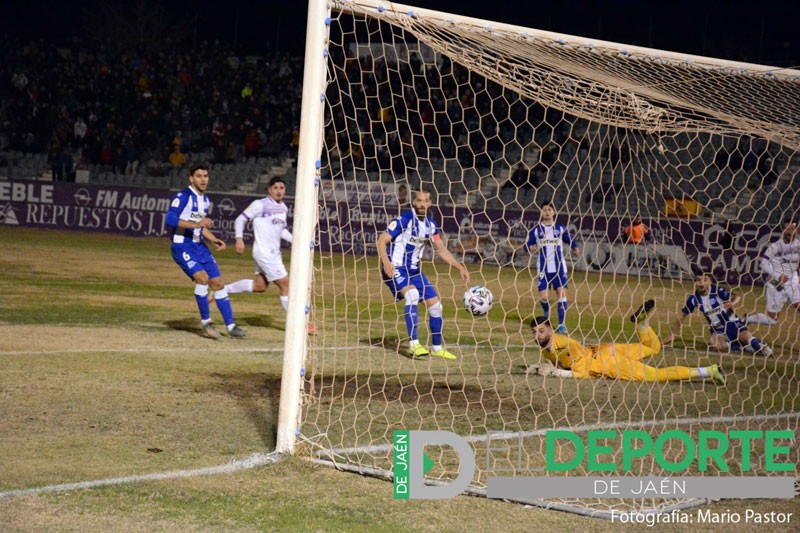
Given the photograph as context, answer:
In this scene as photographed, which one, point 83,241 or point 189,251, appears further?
point 83,241

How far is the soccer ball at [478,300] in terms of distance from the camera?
10758 mm

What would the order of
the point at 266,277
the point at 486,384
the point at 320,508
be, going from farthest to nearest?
the point at 266,277 → the point at 486,384 → the point at 320,508

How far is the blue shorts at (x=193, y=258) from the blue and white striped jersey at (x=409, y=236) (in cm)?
209

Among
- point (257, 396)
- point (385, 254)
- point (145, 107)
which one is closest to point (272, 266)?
point (385, 254)

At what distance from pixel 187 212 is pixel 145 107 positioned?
2238cm

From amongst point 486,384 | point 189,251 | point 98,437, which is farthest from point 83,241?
point 98,437

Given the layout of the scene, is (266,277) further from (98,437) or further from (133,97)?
(133,97)

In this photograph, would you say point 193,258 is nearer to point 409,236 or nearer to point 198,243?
point 198,243

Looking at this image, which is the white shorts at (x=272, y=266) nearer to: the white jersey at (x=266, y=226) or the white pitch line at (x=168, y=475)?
the white jersey at (x=266, y=226)

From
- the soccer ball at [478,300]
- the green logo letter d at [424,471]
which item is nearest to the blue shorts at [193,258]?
the soccer ball at [478,300]

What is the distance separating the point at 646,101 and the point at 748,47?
24277 millimetres

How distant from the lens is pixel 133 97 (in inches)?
1284

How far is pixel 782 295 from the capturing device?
42.3 ft

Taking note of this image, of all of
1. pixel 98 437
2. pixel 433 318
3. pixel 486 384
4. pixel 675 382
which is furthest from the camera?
pixel 433 318
